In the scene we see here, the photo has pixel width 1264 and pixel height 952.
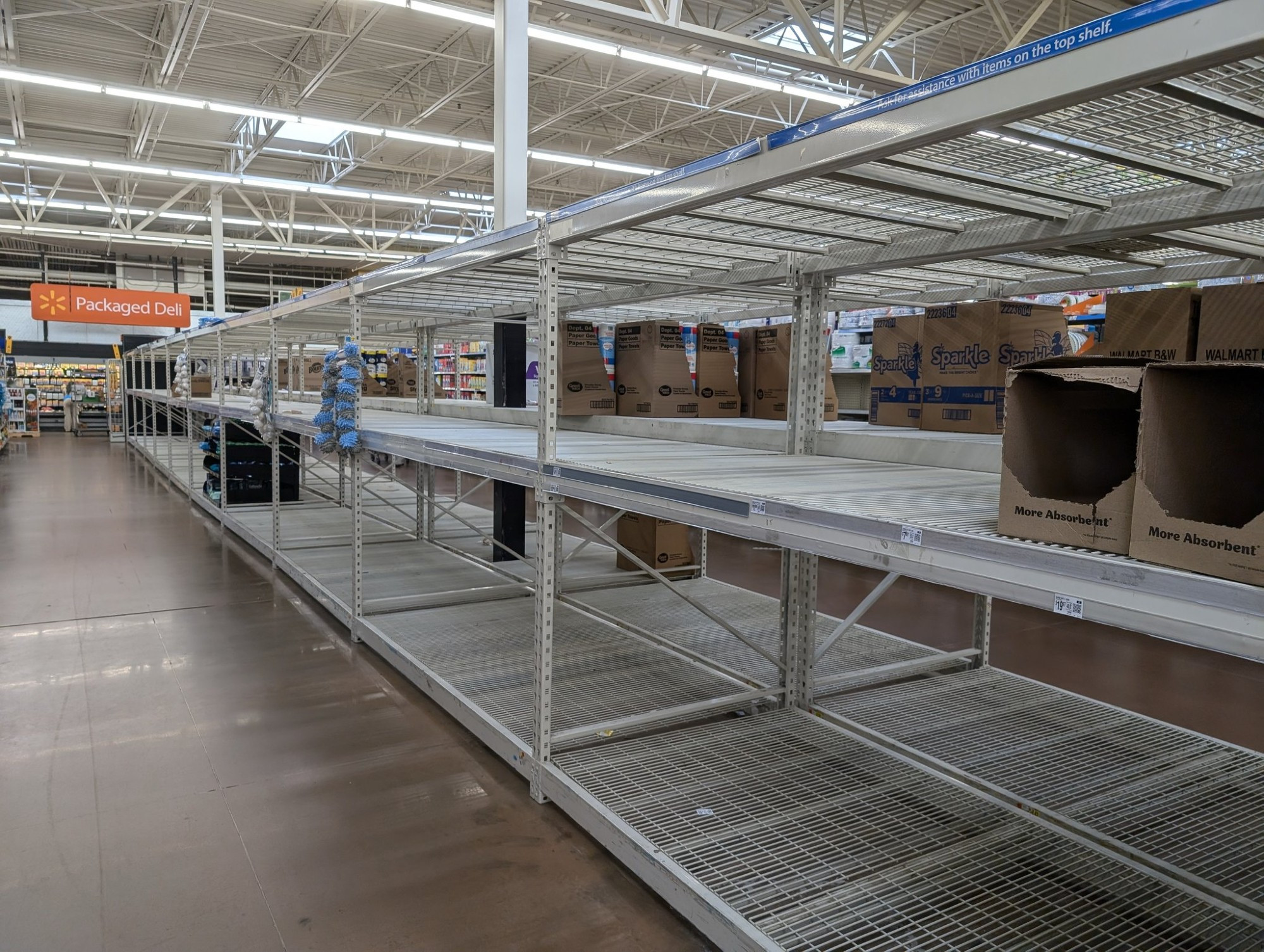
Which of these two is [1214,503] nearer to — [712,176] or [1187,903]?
[712,176]

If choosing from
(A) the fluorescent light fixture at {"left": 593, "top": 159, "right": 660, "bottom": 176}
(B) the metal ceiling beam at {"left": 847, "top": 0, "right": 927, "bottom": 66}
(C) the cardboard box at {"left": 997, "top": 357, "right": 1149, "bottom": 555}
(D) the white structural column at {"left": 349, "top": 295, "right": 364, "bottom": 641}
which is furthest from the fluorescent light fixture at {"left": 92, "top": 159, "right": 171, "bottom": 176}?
(C) the cardboard box at {"left": 997, "top": 357, "right": 1149, "bottom": 555}

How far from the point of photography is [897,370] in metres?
3.83

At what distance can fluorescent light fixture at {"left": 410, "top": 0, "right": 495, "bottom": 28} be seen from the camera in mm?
6922

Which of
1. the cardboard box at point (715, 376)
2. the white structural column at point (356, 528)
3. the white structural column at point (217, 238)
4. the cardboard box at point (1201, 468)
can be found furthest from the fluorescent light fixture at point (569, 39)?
the white structural column at point (217, 238)

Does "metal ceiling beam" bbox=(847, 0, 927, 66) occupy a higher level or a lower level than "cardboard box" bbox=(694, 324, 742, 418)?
higher

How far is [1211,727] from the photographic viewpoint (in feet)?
12.2

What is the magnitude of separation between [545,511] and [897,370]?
1853mm

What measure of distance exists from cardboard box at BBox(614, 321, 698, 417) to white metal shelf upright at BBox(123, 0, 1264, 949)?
7.8 inches

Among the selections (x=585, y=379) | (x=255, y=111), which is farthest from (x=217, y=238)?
(x=585, y=379)

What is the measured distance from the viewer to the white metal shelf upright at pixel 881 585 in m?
1.45

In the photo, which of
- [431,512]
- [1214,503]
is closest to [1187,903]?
[1214,503]

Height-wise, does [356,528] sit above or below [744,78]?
below

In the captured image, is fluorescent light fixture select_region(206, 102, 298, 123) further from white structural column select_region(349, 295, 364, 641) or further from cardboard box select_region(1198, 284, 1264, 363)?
cardboard box select_region(1198, 284, 1264, 363)

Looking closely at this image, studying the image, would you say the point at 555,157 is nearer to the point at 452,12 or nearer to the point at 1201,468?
the point at 452,12
